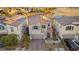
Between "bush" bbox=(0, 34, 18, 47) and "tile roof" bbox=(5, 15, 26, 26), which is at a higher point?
"tile roof" bbox=(5, 15, 26, 26)

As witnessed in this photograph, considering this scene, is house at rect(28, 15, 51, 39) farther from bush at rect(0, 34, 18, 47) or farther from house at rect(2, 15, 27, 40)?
bush at rect(0, 34, 18, 47)

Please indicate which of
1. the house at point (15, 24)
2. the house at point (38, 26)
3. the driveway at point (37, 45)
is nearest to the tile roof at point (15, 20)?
the house at point (15, 24)

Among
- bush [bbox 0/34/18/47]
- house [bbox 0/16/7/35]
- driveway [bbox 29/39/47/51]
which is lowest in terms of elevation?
driveway [bbox 29/39/47/51]

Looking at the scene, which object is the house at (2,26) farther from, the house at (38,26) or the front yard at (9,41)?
the house at (38,26)

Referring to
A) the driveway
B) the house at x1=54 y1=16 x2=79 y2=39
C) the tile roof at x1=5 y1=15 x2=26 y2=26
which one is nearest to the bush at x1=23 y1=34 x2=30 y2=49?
the driveway
